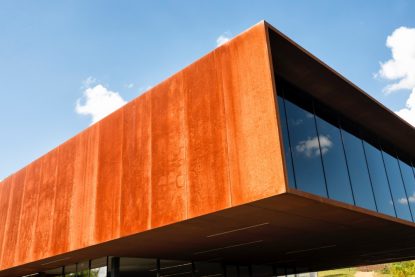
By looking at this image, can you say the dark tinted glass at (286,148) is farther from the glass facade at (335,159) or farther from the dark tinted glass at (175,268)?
the dark tinted glass at (175,268)

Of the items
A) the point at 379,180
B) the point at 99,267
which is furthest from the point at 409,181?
the point at 99,267

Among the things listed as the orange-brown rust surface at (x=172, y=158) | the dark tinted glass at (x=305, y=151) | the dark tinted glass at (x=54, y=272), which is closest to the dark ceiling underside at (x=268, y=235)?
the orange-brown rust surface at (x=172, y=158)

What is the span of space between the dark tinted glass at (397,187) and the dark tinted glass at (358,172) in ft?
6.34

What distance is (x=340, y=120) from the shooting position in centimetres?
1195

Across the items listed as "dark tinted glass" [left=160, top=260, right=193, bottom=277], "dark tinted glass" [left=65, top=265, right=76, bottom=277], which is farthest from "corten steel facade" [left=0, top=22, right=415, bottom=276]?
A: "dark tinted glass" [left=65, top=265, right=76, bottom=277]

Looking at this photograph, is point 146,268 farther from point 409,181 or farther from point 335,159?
point 409,181

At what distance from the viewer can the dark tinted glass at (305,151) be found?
30.1 ft

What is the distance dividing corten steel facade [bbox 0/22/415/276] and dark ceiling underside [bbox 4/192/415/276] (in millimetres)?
53

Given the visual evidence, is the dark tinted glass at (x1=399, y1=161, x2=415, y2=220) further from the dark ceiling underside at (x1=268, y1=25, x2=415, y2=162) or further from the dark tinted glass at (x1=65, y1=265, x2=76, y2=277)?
the dark tinted glass at (x1=65, y1=265, x2=76, y2=277)

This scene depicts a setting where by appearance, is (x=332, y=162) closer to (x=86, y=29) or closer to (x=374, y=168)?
(x=374, y=168)

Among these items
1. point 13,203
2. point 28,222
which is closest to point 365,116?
point 28,222

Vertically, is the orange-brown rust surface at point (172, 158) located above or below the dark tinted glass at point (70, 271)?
above

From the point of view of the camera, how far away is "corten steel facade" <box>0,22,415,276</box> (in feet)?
26.8

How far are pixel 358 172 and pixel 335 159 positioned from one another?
1375 millimetres
